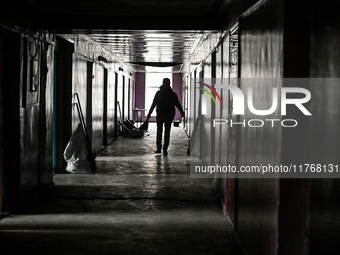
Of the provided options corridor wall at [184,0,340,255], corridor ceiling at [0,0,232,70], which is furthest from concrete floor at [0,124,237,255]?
corridor ceiling at [0,0,232,70]

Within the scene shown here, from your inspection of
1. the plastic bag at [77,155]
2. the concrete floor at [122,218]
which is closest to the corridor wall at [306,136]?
the concrete floor at [122,218]

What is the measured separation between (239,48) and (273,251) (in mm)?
2061

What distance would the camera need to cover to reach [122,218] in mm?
4902

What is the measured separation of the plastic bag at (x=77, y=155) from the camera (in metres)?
7.75

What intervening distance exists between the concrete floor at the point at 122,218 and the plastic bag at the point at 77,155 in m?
0.29

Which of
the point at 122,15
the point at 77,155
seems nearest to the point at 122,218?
the point at 122,15

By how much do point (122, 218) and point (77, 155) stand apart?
319 centimetres

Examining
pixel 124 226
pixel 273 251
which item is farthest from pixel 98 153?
pixel 273 251

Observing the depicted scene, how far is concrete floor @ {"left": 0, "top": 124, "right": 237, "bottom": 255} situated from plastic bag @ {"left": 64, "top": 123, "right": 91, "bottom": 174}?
29cm

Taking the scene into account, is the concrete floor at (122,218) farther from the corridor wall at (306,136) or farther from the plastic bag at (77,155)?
the corridor wall at (306,136)

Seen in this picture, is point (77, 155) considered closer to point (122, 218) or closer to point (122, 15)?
point (122, 15)

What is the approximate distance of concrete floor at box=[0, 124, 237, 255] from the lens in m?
3.98

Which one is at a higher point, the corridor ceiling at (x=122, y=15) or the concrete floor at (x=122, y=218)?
the corridor ceiling at (x=122, y=15)

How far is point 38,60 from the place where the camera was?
225 inches
